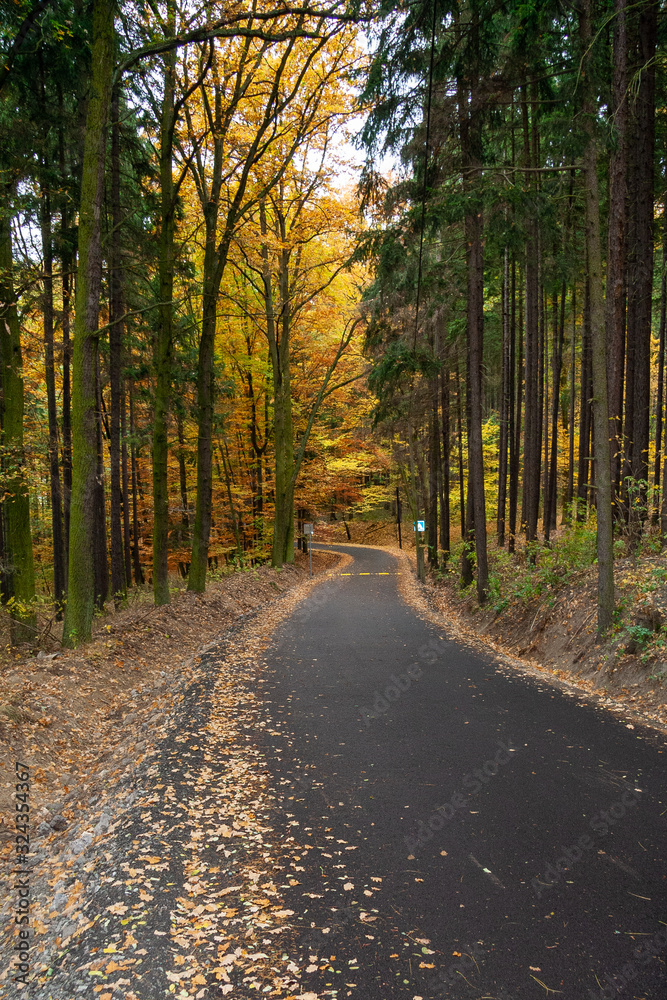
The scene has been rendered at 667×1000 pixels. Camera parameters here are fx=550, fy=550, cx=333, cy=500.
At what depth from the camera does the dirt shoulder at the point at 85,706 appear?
4781 millimetres

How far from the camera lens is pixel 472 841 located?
3818 millimetres

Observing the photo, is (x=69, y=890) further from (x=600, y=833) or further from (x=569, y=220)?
(x=569, y=220)

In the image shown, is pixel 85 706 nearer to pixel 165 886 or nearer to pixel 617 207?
pixel 165 886

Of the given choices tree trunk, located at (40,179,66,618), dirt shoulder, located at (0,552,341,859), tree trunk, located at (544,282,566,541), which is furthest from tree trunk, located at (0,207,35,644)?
tree trunk, located at (544,282,566,541)

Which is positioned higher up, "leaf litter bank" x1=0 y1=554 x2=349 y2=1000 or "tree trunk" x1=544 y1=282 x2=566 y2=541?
"tree trunk" x1=544 y1=282 x2=566 y2=541

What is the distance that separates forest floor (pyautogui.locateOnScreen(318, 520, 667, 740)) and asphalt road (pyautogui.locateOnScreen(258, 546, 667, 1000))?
0.71m

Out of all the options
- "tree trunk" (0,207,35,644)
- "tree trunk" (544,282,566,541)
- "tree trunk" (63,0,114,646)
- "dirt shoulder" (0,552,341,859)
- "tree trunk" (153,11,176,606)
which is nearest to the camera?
"dirt shoulder" (0,552,341,859)

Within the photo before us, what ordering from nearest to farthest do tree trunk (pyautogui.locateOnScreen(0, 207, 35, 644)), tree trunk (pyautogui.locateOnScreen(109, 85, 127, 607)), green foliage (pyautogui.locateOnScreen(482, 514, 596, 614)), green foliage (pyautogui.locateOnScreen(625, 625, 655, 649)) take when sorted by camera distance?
green foliage (pyautogui.locateOnScreen(625, 625, 655, 649)) → tree trunk (pyautogui.locateOnScreen(0, 207, 35, 644)) → green foliage (pyautogui.locateOnScreen(482, 514, 596, 614)) → tree trunk (pyautogui.locateOnScreen(109, 85, 127, 607))

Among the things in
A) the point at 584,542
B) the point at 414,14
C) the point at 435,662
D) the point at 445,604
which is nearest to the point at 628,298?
the point at 584,542

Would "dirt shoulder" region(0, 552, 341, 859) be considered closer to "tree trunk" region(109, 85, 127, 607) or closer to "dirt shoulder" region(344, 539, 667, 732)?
"tree trunk" region(109, 85, 127, 607)

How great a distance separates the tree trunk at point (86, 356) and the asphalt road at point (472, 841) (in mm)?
3355

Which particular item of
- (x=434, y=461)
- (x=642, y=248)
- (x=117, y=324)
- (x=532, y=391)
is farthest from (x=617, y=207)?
(x=434, y=461)

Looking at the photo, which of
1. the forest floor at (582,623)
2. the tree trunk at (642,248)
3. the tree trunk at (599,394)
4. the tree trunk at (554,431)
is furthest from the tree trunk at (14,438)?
the tree trunk at (554,431)

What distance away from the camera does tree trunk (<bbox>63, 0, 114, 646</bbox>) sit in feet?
25.4
